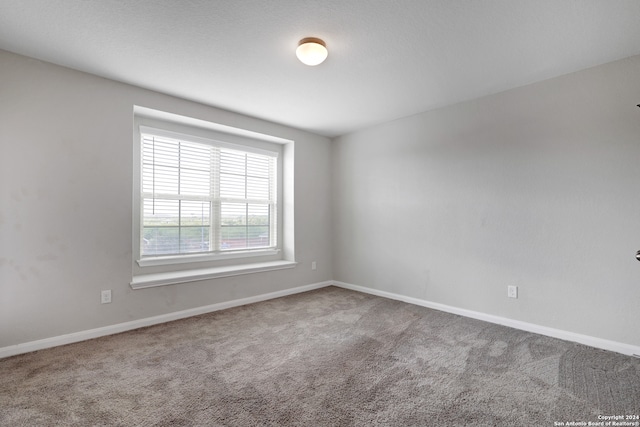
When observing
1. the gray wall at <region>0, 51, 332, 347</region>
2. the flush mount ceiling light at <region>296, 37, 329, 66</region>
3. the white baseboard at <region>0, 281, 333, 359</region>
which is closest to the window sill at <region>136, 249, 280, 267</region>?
the gray wall at <region>0, 51, 332, 347</region>

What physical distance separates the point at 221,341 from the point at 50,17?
8.94 ft

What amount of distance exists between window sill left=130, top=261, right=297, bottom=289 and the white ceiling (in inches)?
78.8

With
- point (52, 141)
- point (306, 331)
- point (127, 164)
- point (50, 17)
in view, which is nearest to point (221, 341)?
point (306, 331)

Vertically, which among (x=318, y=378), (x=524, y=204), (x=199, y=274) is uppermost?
(x=524, y=204)

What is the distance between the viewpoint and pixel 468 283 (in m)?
3.37

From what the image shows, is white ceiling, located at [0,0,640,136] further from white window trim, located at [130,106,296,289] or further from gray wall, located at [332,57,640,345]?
white window trim, located at [130,106,296,289]

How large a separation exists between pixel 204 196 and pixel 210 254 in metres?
0.76

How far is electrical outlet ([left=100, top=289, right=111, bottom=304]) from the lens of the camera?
2.80m

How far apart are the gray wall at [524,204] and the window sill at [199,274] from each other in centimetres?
150

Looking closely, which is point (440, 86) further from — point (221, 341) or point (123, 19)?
point (221, 341)

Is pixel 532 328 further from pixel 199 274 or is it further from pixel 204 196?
pixel 204 196

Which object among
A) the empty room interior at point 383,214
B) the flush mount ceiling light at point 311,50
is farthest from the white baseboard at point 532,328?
the flush mount ceiling light at point 311,50

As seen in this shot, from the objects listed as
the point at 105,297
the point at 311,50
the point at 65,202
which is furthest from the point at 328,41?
the point at 105,297

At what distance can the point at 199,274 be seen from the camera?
3.43 m
